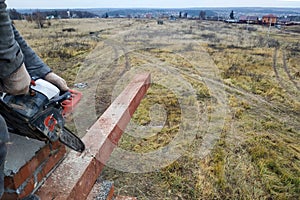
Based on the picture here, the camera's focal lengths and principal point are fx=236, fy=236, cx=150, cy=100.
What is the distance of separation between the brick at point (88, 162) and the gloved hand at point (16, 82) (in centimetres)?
52

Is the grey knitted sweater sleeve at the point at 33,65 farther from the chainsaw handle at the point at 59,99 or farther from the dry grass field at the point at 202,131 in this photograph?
the dry grass field at the point at 202,131

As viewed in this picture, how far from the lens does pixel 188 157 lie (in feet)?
11.0

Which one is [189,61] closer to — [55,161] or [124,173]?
[124,173]

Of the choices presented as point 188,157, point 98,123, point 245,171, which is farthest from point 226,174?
point 98,123

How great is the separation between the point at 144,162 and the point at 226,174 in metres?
1.08

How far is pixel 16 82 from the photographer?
794 millimetres

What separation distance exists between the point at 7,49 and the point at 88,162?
81 cm

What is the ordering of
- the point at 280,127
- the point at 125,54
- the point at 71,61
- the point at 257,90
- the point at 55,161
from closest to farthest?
the point at 55,161 < the point at 280,127 < the point at 257,90 < the point at 71,61 < the point at 125,54

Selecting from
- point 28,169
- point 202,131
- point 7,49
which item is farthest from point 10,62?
point 202,131

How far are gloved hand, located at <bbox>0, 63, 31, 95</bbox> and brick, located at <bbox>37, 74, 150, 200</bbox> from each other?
52 centimetres

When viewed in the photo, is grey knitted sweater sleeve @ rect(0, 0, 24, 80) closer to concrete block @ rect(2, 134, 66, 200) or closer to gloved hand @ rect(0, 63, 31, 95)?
gloved hand @ rect(0, 63, 31, 95)

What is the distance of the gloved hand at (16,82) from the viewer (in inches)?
30.6

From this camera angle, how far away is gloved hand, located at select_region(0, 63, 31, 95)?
78cm

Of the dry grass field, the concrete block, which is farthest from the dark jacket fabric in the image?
the dry grass field
